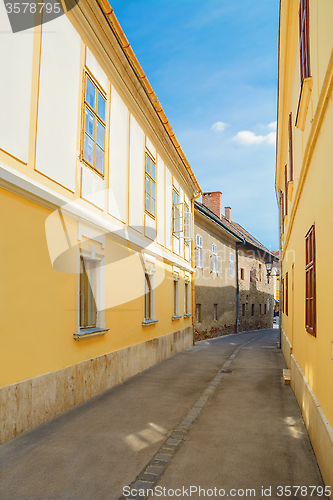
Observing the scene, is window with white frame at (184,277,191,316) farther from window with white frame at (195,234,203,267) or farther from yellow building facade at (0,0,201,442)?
yellow building facade at (0,0,201,442)

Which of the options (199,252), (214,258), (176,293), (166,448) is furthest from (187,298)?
(166,448)

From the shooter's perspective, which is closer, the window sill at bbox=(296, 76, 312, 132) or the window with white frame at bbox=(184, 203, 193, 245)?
the window sill at bbox=(296, 76, 312, 132)

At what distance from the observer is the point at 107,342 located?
310 inches

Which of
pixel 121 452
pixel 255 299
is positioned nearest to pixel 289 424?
pixel 121 452

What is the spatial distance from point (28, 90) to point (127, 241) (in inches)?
175

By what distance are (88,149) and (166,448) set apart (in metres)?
5.18

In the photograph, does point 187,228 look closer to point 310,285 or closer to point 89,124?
point 89,124

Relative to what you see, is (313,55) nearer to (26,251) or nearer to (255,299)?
(26,251)

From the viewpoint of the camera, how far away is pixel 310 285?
5.69 meters

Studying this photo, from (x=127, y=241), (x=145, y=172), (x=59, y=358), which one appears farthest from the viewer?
(x=145, y=172)

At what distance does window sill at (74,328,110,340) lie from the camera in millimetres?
6555

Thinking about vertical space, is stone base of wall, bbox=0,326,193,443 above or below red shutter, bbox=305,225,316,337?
below

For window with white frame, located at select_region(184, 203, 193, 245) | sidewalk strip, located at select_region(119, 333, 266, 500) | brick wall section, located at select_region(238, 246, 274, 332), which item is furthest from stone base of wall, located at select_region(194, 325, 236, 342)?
sidewalk strip, located at select_region(119, 333, 266, 500)

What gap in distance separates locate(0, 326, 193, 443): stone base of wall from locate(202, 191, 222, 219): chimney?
16705 mm
